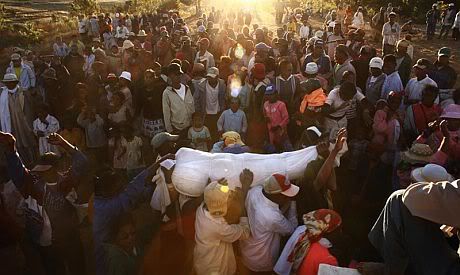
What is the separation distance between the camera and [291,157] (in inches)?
181

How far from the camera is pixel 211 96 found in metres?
7.27

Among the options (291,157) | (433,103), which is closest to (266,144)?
(291,157)

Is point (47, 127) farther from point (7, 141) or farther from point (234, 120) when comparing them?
point (234, 120)

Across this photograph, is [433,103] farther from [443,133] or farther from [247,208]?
[247,208]

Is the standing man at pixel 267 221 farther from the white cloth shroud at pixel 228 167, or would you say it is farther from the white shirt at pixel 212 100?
the white shirt at pixel 212 100

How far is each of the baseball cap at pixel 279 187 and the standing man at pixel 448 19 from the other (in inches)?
691

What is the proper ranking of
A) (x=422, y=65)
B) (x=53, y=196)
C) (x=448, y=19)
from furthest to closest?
(x=448, y=19), (x=422, y=65), (x=53, y=196)

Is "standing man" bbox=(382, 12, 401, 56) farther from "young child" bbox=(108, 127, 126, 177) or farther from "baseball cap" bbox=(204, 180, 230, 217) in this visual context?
"baseball cap" bbox=(204, 180, 230, 217)

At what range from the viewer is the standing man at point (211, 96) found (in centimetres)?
725

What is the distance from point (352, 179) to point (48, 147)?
14.7ft

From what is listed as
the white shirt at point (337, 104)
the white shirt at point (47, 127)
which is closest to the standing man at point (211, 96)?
the white shirt at point (337, 104)

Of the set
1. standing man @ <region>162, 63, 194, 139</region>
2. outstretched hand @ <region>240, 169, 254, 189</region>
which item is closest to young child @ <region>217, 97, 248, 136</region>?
standing man @ <region>162, 63, 194, 139</region>

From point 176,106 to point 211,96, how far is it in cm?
109

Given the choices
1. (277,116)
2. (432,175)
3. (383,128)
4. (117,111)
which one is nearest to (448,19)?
(383,128)
